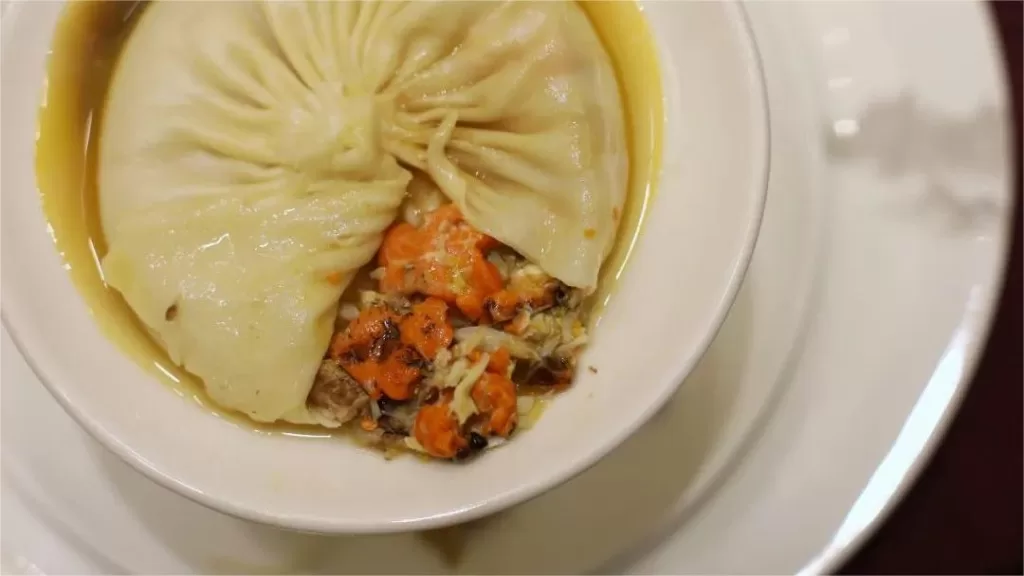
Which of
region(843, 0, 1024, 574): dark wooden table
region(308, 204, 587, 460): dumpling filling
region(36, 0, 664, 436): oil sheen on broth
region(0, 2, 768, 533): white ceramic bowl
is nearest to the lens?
region(0, 2, 768, 533): white ceramic bowl

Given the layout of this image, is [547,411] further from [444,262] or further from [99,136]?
[99,136]

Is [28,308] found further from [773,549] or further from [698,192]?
[773,549]

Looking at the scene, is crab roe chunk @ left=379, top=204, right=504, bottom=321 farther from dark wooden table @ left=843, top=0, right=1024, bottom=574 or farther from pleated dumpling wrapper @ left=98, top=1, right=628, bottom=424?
dark wooden table @ left=843, top=0, right=1024, bottom=574

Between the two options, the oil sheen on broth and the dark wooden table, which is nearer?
the oil sheen on broth

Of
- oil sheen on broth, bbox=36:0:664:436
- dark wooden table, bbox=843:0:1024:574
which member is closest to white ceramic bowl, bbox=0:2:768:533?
oil sheen on broth, bbox=36:0:664:436

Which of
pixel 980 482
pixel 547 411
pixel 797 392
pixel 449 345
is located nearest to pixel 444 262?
pixel 449 345

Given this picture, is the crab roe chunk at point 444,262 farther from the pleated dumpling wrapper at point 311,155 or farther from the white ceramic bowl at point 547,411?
the white ceramic bowl at point 547,411
